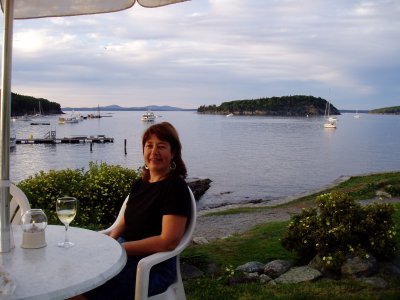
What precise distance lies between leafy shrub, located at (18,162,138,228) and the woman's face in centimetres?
394

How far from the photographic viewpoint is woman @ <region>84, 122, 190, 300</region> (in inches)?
105

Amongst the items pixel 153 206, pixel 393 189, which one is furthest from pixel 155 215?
pixel 393 189

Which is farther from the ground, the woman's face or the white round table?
the woman's face

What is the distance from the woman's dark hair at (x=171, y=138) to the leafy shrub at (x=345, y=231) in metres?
2.36

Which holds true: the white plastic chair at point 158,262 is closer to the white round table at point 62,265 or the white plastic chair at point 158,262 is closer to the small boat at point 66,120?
the white round table at point 62,265

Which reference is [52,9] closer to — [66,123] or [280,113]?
[66,123]

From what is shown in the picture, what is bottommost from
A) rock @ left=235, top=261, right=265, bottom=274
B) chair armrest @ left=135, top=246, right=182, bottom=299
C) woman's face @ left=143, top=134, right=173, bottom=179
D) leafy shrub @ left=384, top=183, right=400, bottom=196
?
leafy shrub @ left=384, top=183, right=400, bottom=196

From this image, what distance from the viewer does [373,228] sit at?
4816 millimetres

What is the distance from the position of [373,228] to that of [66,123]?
122 metres

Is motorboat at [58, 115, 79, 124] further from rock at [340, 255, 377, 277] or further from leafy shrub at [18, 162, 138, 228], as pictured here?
rock at [340, 255, 377, 277]

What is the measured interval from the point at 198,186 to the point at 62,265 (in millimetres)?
22952

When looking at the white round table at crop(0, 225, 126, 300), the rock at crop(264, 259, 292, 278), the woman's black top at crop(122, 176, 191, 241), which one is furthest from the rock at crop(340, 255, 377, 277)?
the white round table at crop(0, 225, 126, 300)

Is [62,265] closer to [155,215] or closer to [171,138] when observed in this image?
[155,215]

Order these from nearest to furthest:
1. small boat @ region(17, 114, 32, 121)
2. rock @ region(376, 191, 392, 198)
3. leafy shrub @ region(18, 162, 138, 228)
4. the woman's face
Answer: the woman's face < leafy shrub @ region(18, 162, 138, 228) < rock @ region(376, 191, 392, 198) < small boat @ region(17, 114, 32, 121)
